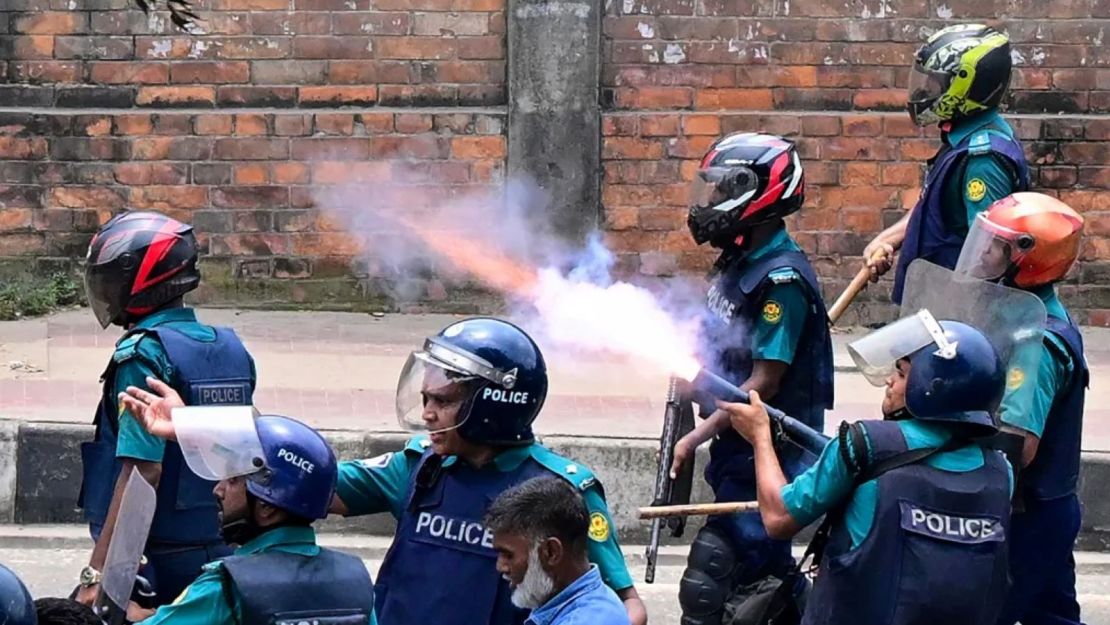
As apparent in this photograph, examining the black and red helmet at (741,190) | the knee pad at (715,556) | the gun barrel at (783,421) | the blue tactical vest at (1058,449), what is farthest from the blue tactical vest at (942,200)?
the gun barrel at (783,421)

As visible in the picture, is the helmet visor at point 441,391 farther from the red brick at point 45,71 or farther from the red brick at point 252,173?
the red brick at point 45,71

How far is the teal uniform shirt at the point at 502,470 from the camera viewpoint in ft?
13.9

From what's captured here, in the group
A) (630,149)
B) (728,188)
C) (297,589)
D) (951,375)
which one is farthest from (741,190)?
(630,149)

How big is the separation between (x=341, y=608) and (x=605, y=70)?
6784 mm

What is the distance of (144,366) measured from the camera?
187 inches

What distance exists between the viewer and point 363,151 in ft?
33.6

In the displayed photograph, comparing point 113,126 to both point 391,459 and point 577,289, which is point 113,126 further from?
point 391,459

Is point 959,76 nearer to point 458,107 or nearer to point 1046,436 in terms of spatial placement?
point 1046,436

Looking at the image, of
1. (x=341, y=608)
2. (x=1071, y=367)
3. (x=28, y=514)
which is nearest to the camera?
(x=341, y=608)

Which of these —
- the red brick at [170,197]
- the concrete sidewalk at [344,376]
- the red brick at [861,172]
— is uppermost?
the red brick at [861,172]

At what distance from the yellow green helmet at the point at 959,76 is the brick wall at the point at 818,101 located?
3573mm

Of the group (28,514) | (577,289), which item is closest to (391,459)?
(577,289)

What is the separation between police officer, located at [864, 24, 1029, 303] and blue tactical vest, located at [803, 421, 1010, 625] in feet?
7.02

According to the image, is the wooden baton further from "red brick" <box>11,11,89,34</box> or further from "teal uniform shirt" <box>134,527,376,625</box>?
"red brick" <box>11,11,89,34</box>
